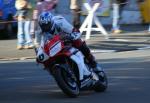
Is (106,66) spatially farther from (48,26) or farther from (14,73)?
(48,26)

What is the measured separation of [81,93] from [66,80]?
84 centimetres

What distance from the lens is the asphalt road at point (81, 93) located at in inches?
382

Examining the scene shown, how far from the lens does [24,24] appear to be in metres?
18.3

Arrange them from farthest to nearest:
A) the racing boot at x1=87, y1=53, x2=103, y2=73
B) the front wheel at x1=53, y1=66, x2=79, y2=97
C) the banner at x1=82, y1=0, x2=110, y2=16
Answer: the banner at x1=82, y1=0, x2=110, y2=16, the racing boot at x1=87, y1=53, x2=103, y2=73, the front wheel at x1=53, y1=66, x2=79, y2=97

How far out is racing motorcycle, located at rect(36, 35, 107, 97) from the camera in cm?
958

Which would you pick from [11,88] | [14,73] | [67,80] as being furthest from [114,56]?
[67,80]

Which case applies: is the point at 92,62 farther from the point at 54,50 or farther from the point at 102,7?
the point at 102,7

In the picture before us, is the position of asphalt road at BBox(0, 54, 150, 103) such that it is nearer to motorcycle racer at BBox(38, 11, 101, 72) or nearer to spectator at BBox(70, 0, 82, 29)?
motorcycle racer at BBox(38, 11, 101, 72)

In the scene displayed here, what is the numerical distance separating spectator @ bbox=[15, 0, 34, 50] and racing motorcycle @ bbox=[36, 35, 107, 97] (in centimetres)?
826

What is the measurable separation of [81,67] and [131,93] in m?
1.01

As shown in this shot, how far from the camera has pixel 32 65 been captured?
14820 millimetres

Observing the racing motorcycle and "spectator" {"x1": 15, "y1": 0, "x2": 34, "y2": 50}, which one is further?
"spectator" {"x1": 15, "y1": 0, "x2": 34, "y2": 50}

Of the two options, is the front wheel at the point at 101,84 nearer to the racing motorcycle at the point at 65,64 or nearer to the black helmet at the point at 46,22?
the racing motorcycle at the point at 65,64

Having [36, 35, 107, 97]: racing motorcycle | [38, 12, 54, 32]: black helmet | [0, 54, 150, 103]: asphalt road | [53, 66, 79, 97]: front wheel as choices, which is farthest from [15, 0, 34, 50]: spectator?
[53, 66, 79, 97]: front wheel
